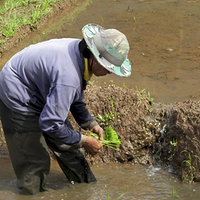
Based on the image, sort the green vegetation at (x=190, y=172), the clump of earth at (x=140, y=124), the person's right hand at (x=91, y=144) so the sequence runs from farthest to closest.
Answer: the clump of earth at (x=140, y=124) < the green vegetation at (x=190, y=172) < the person's right hand at (x=91, y=144)

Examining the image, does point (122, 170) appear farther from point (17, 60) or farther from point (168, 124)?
point (17, 60)

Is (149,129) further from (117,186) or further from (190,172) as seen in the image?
(117,186)

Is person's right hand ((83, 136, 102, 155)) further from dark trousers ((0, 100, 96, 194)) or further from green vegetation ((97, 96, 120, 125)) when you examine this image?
green vegetation ((97, 96, 120, 125))

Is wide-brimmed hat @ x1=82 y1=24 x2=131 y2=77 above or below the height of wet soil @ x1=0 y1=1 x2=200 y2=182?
above

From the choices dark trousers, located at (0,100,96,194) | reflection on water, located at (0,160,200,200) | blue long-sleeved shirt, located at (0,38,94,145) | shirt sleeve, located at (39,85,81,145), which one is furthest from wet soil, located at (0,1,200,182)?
shirt sleeve, located at (39,85,81,145)

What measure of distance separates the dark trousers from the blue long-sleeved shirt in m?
0.14

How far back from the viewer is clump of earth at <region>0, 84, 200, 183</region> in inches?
161

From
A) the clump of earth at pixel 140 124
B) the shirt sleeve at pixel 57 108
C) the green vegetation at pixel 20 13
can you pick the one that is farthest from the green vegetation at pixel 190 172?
the green vegetation at pixel 20 13

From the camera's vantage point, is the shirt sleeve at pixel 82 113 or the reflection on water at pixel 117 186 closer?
the shirt sleeve at pixel 82 113

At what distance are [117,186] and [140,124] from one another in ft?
2.60

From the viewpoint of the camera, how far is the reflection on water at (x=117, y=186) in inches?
145

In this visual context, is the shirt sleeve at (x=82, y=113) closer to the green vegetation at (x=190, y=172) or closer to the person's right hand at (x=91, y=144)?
the person's right hand at (x=91, y=144)

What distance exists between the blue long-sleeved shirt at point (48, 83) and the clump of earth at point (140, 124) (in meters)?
1.24

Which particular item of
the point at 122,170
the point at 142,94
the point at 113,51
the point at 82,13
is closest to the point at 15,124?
the point at 113,51
